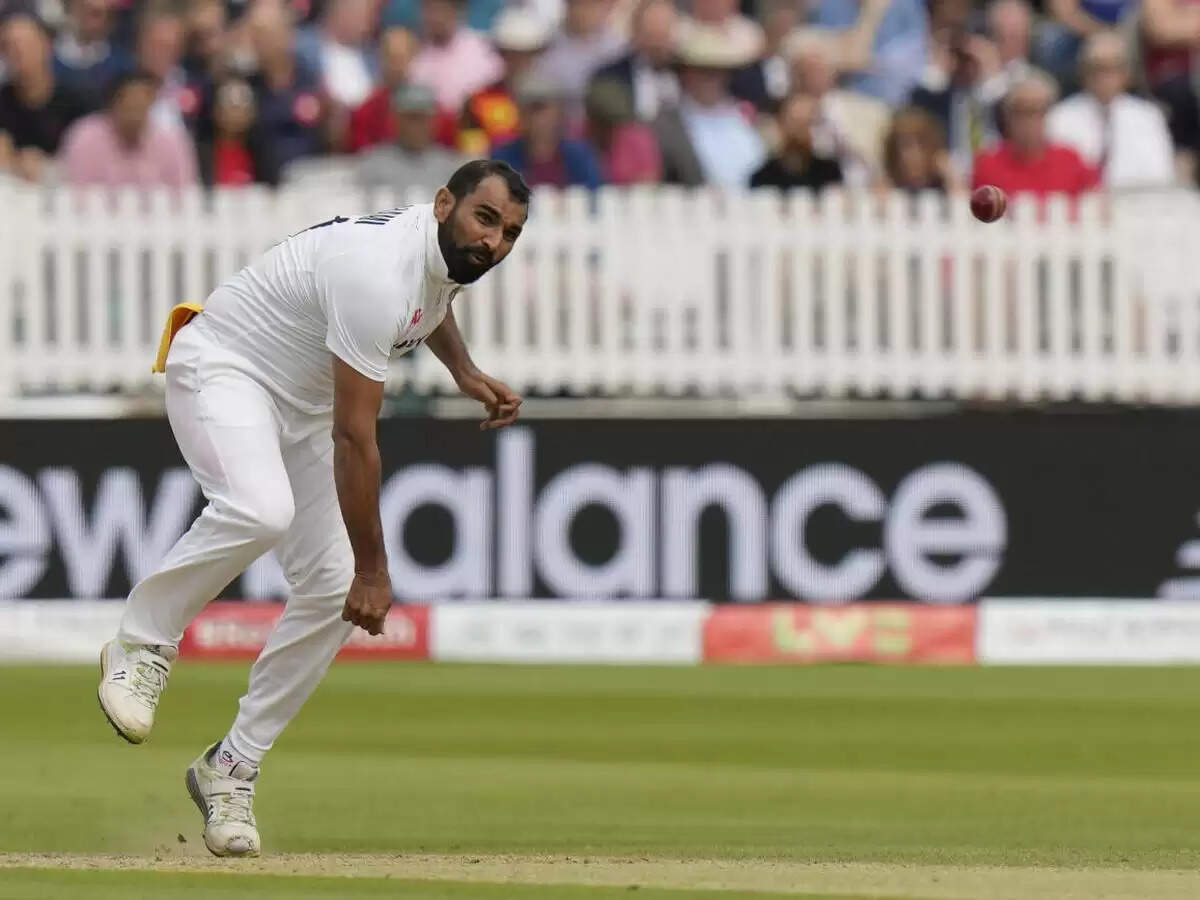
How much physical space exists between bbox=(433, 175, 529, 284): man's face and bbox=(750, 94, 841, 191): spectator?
19.8 feet

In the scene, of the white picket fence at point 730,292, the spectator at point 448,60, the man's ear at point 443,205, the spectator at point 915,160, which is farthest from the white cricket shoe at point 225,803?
the spectator at point 448,60

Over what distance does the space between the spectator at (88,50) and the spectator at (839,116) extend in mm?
3167

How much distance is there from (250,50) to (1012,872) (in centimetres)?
768

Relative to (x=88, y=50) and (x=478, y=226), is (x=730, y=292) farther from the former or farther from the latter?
(x=478, y=226)

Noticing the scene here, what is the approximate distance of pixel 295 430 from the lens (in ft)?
20.0

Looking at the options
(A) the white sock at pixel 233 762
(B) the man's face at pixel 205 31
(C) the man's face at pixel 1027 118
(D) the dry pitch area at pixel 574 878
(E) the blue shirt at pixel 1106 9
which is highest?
(E) the blue shirt at pixel 1106 9

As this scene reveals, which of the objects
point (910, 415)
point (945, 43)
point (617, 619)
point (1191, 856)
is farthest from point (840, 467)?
point (1191, 856)

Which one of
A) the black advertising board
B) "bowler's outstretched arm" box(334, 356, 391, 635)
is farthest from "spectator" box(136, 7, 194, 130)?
"bowler's outstretched arm" box(334, 356, 391, 635)

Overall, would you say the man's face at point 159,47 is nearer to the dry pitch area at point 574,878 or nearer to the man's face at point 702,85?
the man's face at point 702,85

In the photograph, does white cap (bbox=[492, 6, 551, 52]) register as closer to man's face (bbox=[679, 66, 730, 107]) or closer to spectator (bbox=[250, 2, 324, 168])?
man's face (bbox=[679, 66, 730, 107])

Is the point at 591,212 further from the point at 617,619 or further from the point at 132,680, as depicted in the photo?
the point at 132,680

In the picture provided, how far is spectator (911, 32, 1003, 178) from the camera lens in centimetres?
1247

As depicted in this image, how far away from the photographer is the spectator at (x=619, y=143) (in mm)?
11898

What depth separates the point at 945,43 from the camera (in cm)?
1309
